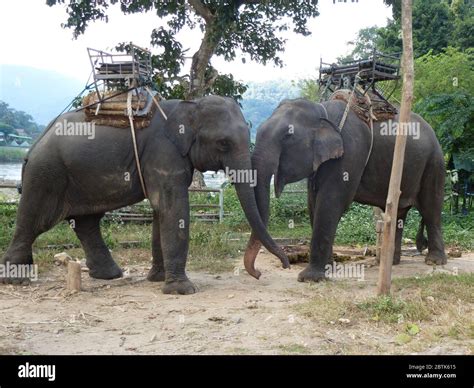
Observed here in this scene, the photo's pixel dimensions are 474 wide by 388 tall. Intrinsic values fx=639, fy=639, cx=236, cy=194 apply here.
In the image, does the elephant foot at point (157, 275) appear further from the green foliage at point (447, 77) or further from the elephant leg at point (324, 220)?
the green foliage at point (447, 77)

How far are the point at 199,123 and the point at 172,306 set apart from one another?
2.47 meters

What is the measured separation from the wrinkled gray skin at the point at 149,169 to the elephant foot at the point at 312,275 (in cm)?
151

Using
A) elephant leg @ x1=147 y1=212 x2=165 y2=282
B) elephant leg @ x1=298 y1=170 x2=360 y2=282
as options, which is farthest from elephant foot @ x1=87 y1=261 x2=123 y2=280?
Answer: elephant leg @ x1=298 y1=170 x2=360 y2=282

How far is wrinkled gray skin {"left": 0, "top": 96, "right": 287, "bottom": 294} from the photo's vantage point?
27.3ft

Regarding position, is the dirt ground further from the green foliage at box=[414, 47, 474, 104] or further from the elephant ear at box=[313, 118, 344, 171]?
the green foliage at box=[414, 47, 474, 104]

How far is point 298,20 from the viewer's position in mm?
20359

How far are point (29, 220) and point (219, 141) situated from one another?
112 inches

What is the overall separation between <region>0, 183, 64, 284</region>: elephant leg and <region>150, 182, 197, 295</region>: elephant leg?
1.55m

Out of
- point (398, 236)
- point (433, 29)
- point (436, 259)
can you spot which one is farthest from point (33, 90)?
point (436, 259)

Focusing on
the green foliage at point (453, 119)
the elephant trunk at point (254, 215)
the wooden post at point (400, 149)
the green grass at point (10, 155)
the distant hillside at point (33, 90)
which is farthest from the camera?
the distant hillside at point (33, 90)

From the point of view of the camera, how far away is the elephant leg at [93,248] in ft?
30.8

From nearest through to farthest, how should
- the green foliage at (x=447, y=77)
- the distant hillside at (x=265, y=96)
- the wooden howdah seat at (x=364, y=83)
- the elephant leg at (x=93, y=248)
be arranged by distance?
the elephant leg at (x=93, y=248) → the wooden howdah seat at (x=364, y=83) → the green foliage at (x=447, y=77) → the distant hillside at (x=265, y=96)

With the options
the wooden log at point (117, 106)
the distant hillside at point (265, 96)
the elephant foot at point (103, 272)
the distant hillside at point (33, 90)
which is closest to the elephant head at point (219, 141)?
the wooden log at point (117, 106)
